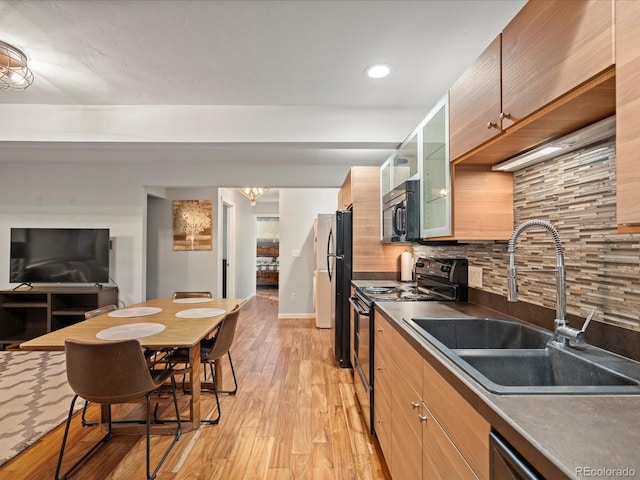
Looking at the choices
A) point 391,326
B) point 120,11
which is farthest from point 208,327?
point 120,11

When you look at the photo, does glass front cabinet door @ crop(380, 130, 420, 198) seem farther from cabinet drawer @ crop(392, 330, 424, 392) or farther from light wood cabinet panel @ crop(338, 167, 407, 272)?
cabinet drawer @ crop(392, 330, 424, 392)

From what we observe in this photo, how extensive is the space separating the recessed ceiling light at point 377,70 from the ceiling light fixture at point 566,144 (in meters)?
1.10

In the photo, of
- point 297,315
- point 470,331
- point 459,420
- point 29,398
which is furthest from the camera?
point 297,315

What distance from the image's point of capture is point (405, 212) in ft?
7.59

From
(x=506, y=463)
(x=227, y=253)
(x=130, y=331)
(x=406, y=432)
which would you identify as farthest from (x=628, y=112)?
(x=227, y=253)

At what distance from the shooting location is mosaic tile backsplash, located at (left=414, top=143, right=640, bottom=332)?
1085mm

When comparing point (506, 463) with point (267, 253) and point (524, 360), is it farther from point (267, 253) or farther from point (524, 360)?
point (267, 253)

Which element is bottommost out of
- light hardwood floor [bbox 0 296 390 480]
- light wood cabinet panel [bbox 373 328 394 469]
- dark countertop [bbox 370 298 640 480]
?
light hardwood floor [bbox 0 296 390 480]

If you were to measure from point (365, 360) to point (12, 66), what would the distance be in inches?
118

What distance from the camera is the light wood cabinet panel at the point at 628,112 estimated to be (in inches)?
28.6

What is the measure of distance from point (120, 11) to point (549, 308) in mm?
2543

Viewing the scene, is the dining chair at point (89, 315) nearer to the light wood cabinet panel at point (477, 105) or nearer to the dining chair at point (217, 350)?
the dining chair at point (217, 350)

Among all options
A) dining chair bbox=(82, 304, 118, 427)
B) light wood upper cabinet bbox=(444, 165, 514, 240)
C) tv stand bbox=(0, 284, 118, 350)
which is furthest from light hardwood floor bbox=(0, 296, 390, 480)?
tv stand bbox=(0, 284, 118, 350)

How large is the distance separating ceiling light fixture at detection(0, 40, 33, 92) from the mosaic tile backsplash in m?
3.04
